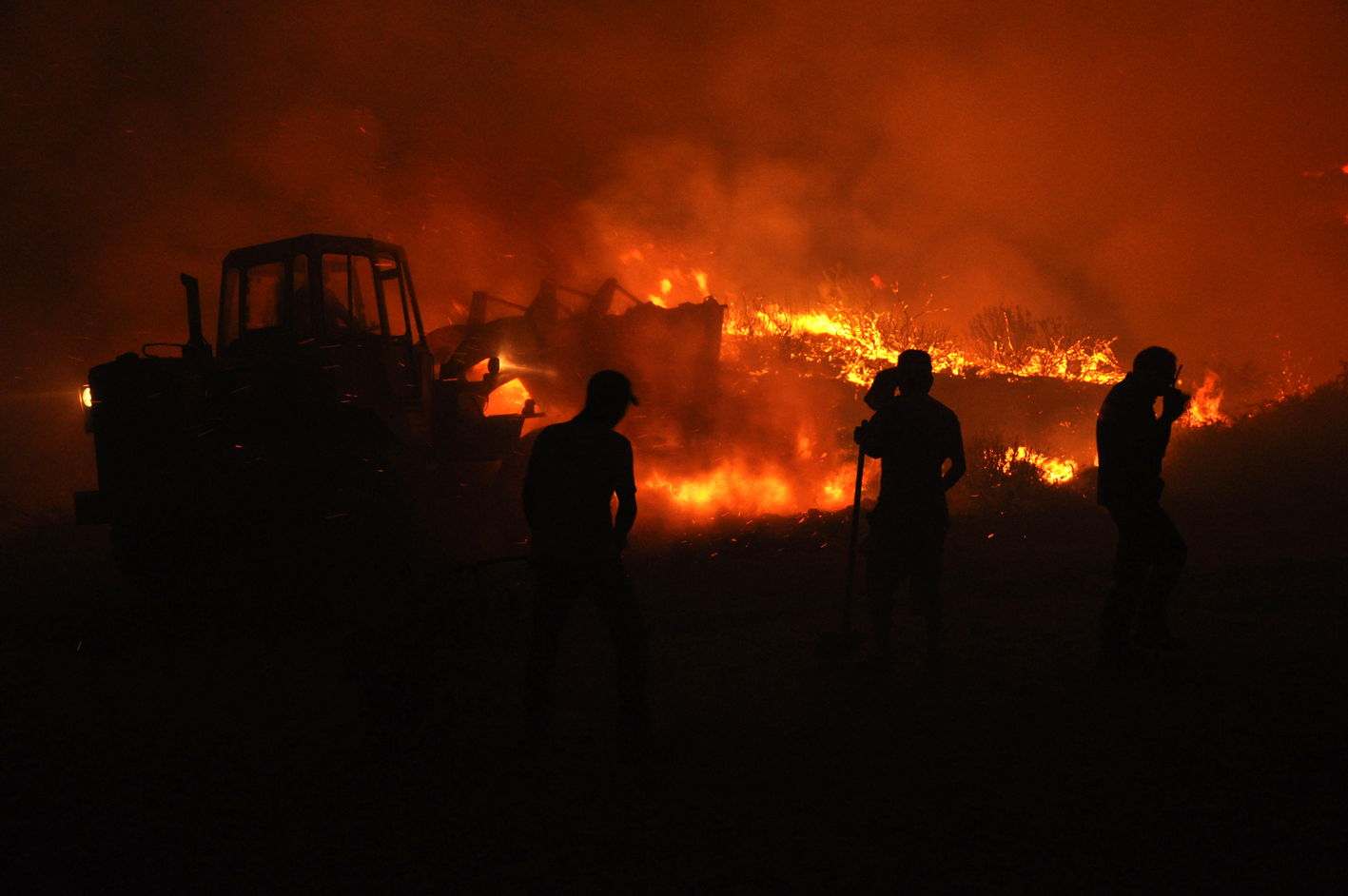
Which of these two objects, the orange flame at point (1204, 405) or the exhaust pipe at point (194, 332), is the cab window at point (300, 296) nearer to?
the exhaust pipe at point (194, 332)

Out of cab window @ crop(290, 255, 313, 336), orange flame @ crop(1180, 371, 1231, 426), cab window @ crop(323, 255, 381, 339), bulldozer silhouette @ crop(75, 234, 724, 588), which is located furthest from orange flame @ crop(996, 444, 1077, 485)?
cab window @ crop(290, 255, 313, 336)

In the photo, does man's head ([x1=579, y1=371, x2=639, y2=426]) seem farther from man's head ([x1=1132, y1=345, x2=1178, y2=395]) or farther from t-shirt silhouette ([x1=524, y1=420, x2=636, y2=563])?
man's head ([x1=1132, y1=345, x2=1178, y2=395])

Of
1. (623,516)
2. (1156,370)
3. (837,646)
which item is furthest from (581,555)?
(1156,370)

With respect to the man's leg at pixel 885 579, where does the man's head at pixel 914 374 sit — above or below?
above

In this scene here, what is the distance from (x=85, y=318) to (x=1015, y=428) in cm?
2526

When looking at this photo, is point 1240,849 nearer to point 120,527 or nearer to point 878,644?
point 878,644

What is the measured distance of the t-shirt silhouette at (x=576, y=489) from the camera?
3.63m

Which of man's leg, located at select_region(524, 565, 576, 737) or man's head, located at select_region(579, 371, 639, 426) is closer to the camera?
man's leg, located at select_region(524, 565, 576, 737)

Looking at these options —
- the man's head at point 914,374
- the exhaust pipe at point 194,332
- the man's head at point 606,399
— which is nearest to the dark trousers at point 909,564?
the man's head at point 914,374

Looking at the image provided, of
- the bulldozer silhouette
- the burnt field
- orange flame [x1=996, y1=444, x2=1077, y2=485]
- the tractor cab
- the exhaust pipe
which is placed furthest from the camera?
orange flame [x1=996, y1=444, x2=1077, y2=485]

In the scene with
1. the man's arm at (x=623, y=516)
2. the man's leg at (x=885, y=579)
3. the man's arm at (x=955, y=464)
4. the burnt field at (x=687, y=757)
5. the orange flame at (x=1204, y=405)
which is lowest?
the burnt field at (x=687, y=757)

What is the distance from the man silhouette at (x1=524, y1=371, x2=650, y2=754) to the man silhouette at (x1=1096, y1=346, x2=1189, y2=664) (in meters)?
2.69

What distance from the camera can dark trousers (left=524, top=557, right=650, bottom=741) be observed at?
367 cm

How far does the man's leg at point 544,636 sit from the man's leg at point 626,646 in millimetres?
126
